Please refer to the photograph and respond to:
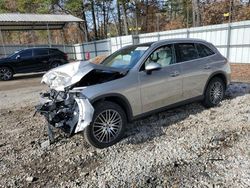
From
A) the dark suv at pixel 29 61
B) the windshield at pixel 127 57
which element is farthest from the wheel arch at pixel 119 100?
the dark suv at pixel 29 61

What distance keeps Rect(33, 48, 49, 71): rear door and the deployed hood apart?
11013 mm

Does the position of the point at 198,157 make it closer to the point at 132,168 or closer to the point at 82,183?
the point at 132,168

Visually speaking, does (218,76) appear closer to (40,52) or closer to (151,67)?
(151,67)

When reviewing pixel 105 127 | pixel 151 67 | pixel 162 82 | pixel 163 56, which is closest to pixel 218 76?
pixel 163 56

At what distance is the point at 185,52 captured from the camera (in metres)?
5.19

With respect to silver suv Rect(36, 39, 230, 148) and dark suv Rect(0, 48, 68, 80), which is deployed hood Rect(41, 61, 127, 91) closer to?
silver suv Rect(36, 39, 230, 148)

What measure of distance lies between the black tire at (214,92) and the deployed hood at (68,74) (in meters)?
2.43

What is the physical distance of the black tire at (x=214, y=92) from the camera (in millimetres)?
5570

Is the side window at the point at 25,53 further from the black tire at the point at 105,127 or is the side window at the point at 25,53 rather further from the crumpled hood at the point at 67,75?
the black tire at the point at 105,127

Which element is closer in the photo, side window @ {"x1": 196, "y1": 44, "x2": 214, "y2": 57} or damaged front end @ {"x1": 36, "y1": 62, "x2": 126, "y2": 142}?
damaged front end @ {"x1": 36, "y1": 62, "x2": 126, "y2": 142}

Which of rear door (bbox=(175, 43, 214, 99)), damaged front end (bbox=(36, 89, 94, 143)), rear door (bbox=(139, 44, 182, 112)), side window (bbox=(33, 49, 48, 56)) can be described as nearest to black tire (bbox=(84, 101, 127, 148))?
damaged front end (bbox=(36, 89, 94, 143))

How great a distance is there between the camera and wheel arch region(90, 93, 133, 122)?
386 cm

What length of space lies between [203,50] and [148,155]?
3107mm

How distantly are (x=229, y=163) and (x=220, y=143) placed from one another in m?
0.62
